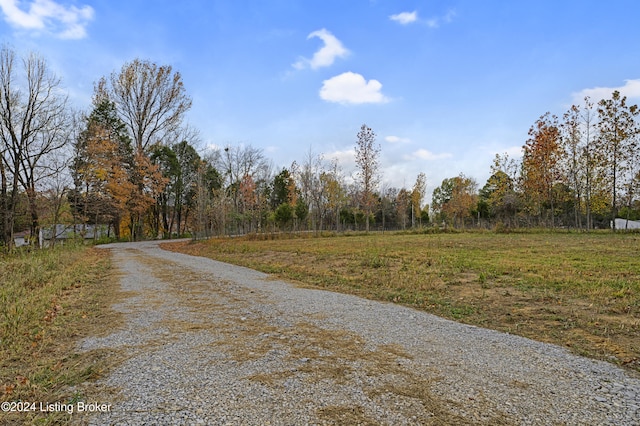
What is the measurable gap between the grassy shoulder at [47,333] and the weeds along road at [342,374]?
274 millimetres

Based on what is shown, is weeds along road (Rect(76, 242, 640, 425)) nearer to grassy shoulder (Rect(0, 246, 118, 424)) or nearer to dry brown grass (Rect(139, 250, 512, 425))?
dry brown grass (Rect(139, 250, 512, 425))

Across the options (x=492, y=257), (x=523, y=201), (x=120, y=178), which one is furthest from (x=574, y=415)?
(x=523, y=201)

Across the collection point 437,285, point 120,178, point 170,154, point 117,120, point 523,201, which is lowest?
point 437,285

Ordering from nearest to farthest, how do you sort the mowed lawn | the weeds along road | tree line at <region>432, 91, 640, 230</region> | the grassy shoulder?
the weeds along road
the grassy shoulder
the mowed lawn
tree line at <region>432, 91, 640, 230</region>

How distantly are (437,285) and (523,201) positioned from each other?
29.6m

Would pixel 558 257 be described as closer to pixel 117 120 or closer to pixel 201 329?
pixel 201 329

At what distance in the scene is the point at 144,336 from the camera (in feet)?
14.0

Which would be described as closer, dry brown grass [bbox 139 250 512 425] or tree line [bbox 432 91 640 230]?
dry brown grass [bbox 139 250 512 425]

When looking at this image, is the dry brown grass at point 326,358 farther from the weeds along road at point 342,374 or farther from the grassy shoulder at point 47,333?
the grassy shoulder at point 47,333

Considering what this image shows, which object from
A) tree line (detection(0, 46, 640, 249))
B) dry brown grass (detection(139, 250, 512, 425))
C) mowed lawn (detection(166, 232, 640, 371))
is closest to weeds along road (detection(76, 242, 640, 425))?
dry brown grass (detection(139, 250, 512, 425))

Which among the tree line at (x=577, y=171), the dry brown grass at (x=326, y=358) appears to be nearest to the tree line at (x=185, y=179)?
the tree line at (x=577, y=171)

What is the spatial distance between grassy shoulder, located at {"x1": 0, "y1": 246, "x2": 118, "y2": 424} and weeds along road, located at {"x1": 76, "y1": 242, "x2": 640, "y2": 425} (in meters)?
0.27

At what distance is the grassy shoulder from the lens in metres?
2.74

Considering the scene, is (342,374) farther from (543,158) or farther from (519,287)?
(543,158)
